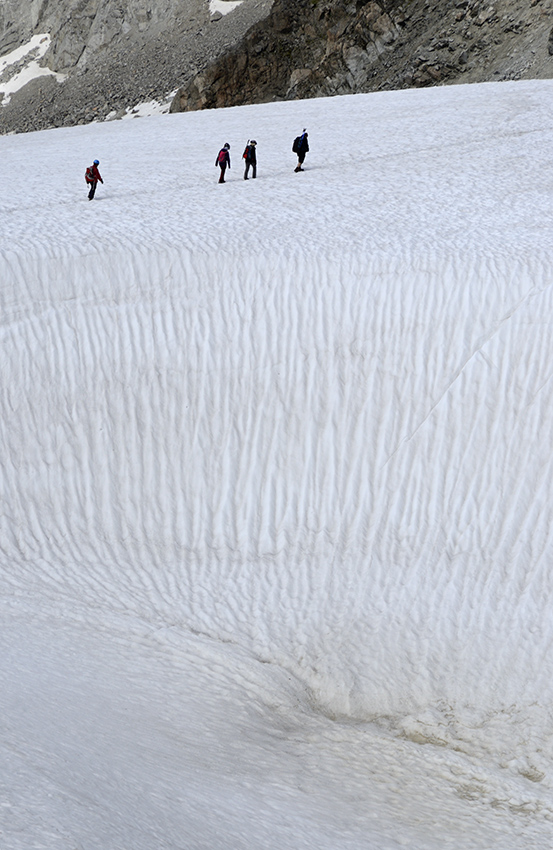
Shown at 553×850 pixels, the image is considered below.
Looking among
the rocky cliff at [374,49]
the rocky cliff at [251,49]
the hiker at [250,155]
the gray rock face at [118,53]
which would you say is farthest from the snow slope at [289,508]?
the gray rock face at [118,53]

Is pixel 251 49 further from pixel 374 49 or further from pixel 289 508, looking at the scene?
pixel 289 508

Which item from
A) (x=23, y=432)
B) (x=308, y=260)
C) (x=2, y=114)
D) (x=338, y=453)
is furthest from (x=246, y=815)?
(x=2, y=114)

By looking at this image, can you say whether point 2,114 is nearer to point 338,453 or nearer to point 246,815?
point 338,453

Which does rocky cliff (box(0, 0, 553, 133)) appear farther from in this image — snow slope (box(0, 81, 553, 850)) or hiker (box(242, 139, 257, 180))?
snow slope (box(0, 81, 553, 850))

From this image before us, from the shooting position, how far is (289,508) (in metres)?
11.9

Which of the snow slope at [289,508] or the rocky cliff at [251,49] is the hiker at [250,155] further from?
the rocky cliff at [251,49]

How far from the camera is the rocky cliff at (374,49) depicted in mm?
36781

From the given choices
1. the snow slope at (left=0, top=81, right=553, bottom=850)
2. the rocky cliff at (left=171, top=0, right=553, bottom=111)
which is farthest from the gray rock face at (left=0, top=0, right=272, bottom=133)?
the snow slope at (left=0, top=81, right=553, bottom=850)

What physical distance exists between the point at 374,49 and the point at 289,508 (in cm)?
3833

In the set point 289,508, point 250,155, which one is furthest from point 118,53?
point 289,508

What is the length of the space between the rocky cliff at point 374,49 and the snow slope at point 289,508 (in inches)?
984

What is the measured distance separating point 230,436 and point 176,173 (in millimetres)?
8627

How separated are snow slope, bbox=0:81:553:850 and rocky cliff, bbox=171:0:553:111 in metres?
25.0

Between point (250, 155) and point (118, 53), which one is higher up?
point (118, 53)
